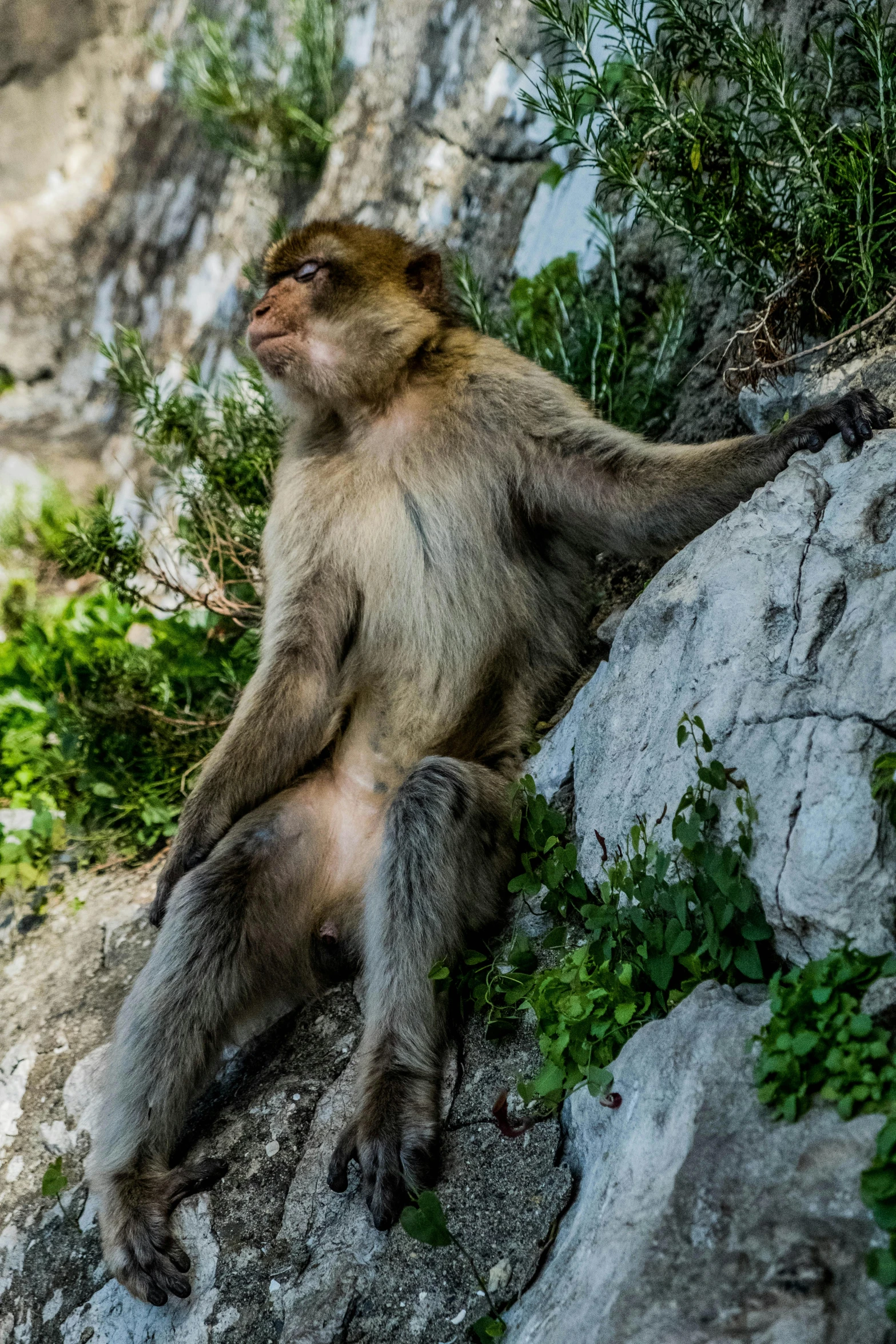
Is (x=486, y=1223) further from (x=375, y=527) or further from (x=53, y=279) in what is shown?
(x=53, y=279)

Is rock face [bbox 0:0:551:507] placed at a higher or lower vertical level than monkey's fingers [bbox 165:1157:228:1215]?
higher

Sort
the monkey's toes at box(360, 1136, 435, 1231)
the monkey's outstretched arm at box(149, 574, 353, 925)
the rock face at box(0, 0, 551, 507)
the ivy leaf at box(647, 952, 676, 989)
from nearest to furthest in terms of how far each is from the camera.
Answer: the ivy leaf at box(647, 952, 676, 989) < the monkey's toes at box(360, 1136, 435, 1231) < the monkey's outstretched arm at box(149, 574, 353, 925) < the rock face at box(0, 0, 551, 507)

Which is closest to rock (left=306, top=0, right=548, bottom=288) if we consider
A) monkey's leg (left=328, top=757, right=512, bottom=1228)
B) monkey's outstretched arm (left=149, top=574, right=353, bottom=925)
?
monkey's outstretched arm (left=149, top=574, right=353, bottom=925)

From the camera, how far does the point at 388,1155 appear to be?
8.53 ft

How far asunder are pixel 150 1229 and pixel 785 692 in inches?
79.1

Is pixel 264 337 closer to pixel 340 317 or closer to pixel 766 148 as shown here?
pixel 340 317

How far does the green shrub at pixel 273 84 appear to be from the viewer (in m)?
6.74

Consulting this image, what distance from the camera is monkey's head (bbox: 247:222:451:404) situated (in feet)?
12.1

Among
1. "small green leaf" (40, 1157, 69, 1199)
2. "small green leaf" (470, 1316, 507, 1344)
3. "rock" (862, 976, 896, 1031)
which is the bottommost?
"small green leaf" (470, 1316, 507, 1344)

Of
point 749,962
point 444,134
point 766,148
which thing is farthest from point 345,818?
point 444,134

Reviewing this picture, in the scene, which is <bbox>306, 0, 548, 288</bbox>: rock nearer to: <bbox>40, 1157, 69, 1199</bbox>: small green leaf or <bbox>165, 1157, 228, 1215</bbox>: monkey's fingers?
<bbox>165, 1157, 228, 1215</bbox>: monkey's fingers

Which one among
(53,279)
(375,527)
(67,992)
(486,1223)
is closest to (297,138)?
(53,279)

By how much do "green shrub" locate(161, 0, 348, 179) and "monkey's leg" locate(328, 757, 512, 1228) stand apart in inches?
203

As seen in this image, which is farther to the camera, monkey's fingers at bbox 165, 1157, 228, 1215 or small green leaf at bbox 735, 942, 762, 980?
monkey's fingers at bbox 165, 1157, 228, 1215
